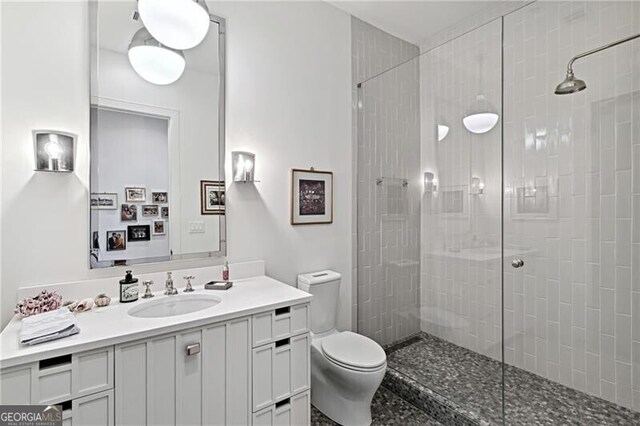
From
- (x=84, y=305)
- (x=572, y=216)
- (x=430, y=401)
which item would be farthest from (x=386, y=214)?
(x=84, y=305)

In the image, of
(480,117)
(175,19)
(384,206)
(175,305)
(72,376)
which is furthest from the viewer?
(384,206)

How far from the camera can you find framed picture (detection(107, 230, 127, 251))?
5.33 ft

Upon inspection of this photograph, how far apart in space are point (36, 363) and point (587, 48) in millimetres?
3202

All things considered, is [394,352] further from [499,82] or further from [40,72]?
[40,72]

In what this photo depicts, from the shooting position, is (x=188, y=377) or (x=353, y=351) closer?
(x=188, y=377)

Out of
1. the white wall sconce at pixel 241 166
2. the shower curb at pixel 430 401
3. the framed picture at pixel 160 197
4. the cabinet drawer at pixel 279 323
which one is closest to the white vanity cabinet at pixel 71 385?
the cabinet drawer at pixel 279 323

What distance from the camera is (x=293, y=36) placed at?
2.27m

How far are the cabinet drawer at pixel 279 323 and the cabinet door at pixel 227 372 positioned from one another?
5 centimetres

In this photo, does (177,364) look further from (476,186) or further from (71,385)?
(476,186)

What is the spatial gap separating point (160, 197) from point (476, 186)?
2.08 m

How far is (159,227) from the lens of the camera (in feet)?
5.77

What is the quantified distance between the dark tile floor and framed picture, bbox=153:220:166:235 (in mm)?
1460

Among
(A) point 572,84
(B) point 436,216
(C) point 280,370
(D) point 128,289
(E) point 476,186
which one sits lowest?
(C) point 280,370

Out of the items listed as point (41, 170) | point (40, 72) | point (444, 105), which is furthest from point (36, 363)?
point (444, 105)
